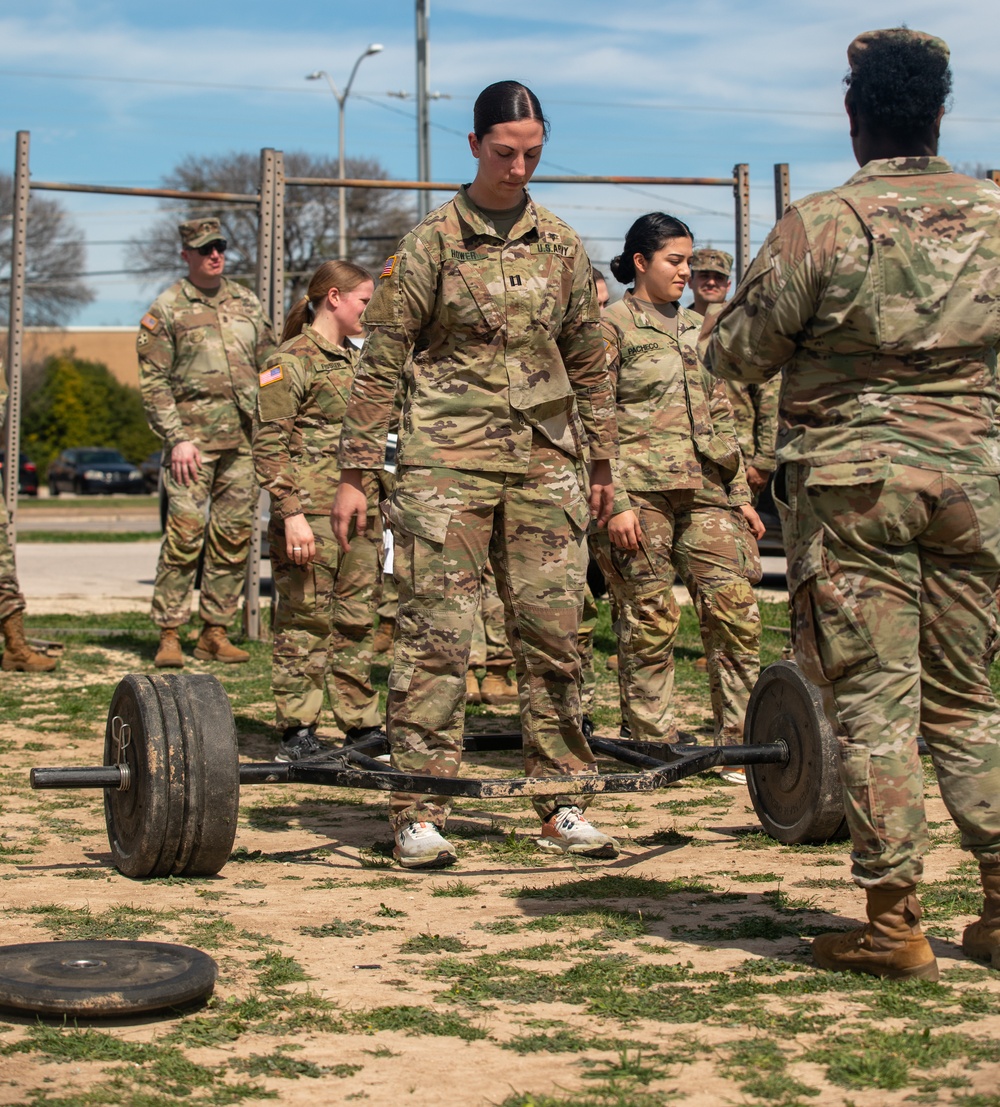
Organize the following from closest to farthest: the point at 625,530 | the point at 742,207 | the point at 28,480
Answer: the point at 625,530
the point at 742,207
the point at 28,480

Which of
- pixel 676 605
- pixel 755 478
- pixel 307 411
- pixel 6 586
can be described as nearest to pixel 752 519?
pixel 676 605

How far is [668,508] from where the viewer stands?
7.11m

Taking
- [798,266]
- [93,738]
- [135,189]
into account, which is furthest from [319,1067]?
[135,189]

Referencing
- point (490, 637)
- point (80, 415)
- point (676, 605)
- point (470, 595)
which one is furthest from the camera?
point (80, 415)

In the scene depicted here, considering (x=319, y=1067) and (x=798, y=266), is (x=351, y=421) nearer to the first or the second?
(x=798, y=266)

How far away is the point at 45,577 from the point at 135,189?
7439 millimetres

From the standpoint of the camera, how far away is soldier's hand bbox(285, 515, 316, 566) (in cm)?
688

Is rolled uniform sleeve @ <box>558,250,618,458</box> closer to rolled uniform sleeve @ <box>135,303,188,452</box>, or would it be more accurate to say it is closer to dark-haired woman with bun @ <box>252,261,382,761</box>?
dark-haired woman with bun @ <box>252,261,382,761</box>

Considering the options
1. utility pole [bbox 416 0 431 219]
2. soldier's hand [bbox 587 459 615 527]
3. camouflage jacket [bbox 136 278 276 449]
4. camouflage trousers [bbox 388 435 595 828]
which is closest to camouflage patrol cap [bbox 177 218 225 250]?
camouflage jacket [bbox 136 278 276 449]

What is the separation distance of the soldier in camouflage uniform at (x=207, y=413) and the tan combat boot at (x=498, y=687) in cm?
203

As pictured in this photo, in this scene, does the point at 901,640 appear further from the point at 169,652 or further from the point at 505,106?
the point at 169,652

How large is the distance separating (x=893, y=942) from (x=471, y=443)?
2.23 m

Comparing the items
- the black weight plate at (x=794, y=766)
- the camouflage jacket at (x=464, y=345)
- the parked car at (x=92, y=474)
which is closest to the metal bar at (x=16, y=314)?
the camouflage jacket at (x=464, y=345)

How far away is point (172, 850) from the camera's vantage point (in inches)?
199
